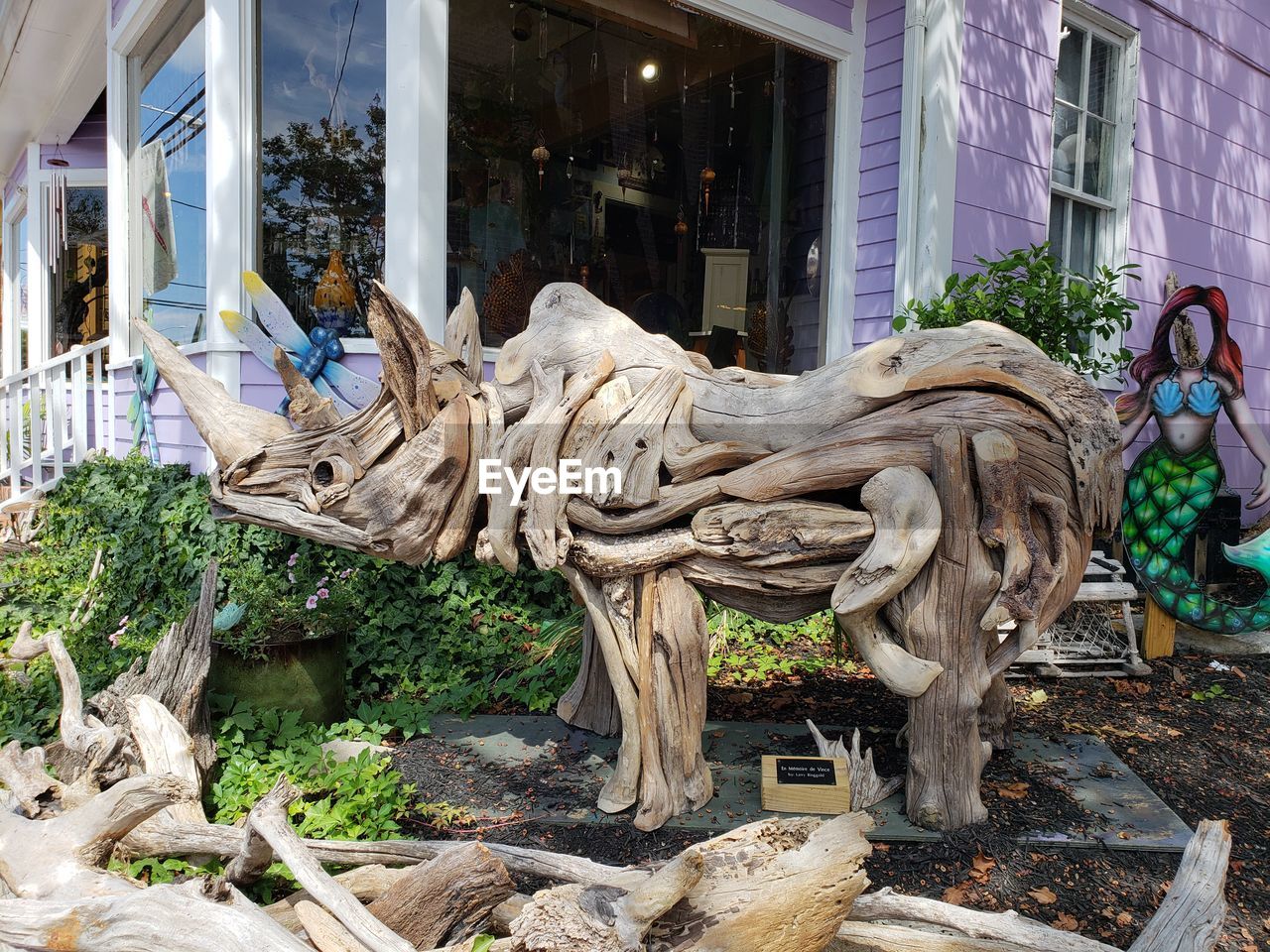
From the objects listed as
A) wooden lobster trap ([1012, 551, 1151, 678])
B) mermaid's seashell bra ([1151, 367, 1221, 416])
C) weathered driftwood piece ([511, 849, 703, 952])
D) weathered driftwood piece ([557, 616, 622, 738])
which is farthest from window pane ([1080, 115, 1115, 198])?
weathered driftwood piece ([511, 849, 703, 952])

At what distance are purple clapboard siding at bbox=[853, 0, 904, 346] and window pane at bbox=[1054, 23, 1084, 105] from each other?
166cm

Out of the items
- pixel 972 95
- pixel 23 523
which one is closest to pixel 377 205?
pixel 972 95

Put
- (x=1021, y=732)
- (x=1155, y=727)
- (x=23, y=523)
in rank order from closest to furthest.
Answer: (x=1021, y=732)
(x=1155, y=727)
(x=23, y=523)

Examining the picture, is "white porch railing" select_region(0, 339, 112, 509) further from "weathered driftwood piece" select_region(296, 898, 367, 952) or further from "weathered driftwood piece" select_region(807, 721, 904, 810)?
"weathered driftwood piece" select_region(807, 721, 904, 810)

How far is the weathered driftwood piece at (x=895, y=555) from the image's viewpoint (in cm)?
270

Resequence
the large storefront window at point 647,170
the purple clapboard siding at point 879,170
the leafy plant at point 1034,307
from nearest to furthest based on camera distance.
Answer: the leafy plant at point 1034,307, the large storefront window at point 647,170, the purple clapboard siding at point 879,170

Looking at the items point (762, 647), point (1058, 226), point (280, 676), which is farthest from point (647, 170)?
point (280, 676)

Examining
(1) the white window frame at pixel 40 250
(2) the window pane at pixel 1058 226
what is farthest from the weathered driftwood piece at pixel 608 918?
(1) the white window frame at pixel 40 250

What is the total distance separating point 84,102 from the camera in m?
9.09

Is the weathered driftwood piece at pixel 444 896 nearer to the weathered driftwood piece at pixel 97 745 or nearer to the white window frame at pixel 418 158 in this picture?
the weathered driftwood piece at pixel 97 745

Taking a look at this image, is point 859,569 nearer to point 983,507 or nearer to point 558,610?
point 983,507

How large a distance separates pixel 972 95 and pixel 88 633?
665 centimetres

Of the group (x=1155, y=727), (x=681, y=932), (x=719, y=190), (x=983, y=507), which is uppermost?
(x=719, y=190)

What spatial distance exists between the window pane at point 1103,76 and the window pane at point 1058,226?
3.03 ft
